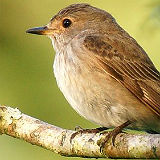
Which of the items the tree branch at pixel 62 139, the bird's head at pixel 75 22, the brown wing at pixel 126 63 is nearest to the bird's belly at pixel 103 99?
the brown wing at pixel 126 63

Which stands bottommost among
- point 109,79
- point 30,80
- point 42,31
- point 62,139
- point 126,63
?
point 62,139

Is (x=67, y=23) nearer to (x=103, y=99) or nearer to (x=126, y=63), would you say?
(x=126, y=63)

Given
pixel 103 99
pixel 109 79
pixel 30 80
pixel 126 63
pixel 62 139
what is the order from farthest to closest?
1. pixel 30 80
2. pixel 126 63
3. pixel 109 79
4. pixel 103 99
5. pixel 62 139

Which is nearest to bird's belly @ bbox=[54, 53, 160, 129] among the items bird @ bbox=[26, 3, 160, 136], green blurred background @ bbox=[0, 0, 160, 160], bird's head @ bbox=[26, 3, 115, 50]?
bird @ bbox=[26, 3, 160, 136]

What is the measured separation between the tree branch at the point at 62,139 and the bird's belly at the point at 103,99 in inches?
12.1

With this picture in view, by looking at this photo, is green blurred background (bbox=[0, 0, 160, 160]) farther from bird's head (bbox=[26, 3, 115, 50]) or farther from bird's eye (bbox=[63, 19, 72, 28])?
bird's eye (bbox=[63, 19, 72, 28])

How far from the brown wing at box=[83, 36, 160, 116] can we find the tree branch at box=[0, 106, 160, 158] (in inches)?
27.5

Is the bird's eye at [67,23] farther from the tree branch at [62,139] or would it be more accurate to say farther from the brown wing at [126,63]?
the tree branch at [62,139]

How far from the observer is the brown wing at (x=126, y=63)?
6133mm

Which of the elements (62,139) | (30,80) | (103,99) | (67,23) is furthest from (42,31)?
(62,139)

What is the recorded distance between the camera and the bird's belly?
Result: 5.91 m

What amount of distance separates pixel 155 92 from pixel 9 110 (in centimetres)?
130

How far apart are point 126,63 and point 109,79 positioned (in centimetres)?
31

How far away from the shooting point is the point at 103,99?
5895 millimetres
